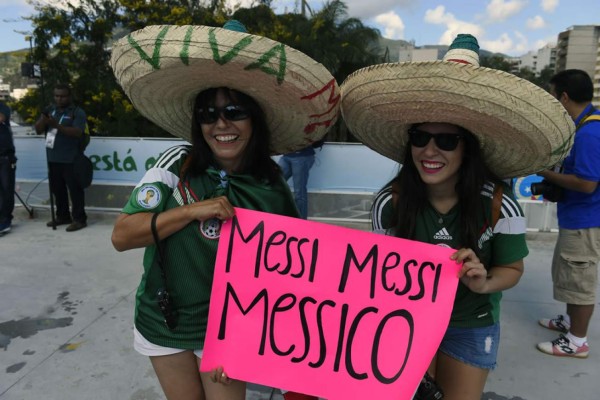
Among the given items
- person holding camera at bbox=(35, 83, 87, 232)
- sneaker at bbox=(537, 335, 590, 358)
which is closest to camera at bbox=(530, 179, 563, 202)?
sneaker at bbox=(537, 335, 590, 358)

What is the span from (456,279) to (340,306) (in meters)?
0.39

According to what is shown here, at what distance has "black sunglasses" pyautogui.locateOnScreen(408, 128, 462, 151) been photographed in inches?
63.9

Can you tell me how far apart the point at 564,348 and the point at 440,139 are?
232 cm

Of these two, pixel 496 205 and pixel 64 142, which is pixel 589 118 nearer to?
pixel 496 205

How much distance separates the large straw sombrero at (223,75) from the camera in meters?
1.38

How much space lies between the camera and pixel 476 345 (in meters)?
1.73

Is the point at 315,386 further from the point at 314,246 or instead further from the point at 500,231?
the point at 500,231

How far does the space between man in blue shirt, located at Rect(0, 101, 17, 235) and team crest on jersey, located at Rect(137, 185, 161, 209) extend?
511 centimetres

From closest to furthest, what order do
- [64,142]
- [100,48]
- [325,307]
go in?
[325,307] → [64,142] → [100,48]

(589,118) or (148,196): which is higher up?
(589,118)

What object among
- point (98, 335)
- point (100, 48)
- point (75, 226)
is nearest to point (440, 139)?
point (98, 335)

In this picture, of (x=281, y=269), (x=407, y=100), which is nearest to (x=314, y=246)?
(x=281, y=269)

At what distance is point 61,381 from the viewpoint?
9.02 ft

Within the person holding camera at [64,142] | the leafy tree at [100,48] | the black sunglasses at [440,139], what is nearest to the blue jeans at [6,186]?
the person holding camera at [64,142]
